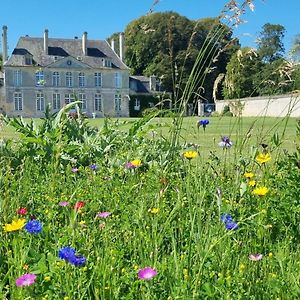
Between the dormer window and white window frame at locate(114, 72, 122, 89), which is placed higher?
the dormer window

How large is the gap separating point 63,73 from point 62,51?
2.13 metres

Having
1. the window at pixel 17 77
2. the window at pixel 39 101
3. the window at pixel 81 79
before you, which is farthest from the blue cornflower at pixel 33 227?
the window at pixel 81 79

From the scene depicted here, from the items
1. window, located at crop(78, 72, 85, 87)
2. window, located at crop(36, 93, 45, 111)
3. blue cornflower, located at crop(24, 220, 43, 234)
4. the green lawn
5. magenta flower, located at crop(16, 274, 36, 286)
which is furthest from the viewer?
window, located at crop(78, 72, 85, 87)

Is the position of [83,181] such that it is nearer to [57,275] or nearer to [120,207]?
[120,207]

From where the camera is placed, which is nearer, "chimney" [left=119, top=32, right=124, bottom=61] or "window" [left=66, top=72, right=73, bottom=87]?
"chimney" [left=119, top=32, right=124, bottom=61]

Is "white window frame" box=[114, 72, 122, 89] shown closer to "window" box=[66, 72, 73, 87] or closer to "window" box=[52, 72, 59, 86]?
"window" box=[66, 72, 73, 87]

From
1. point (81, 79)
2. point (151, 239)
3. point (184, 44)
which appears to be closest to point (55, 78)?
point (81, 79)

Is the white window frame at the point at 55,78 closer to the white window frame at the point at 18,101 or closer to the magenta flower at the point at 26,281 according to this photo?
the white window frame at the point at 18,101

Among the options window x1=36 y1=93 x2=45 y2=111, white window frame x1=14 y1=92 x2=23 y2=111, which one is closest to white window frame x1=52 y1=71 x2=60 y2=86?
window x1=36 y1=93 x2=45 y2=111

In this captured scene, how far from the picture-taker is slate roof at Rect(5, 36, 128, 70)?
4984 cm

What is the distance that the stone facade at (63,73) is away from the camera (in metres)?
50.1

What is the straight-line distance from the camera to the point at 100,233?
1.58m

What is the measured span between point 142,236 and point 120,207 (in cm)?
47

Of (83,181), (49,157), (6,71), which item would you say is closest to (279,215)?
(83,181)
